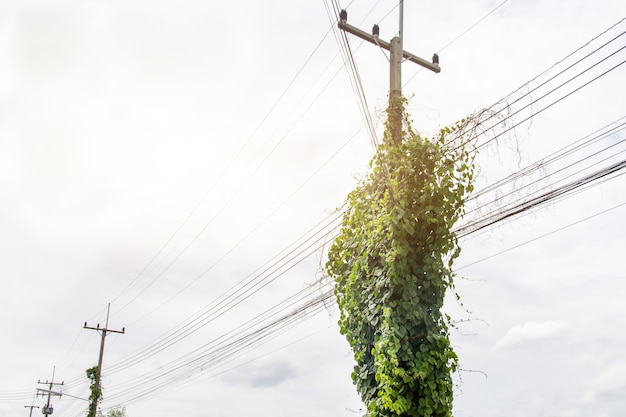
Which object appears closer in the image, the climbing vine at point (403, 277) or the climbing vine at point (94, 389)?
the climbing vine at point (403, 277)

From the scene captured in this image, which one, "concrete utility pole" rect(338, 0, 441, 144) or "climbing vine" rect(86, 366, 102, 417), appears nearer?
"concrete utility pole" rect(338, 0, 441, 144)

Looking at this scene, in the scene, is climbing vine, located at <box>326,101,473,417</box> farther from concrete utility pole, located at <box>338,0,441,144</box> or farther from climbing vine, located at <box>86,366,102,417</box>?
climbing vine, located at <box>86,366,102,417</box>

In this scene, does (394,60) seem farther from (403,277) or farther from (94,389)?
(94,389)

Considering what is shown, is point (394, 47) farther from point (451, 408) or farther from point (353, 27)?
point (451, 408)

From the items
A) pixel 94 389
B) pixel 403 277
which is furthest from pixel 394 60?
pixel 94 389

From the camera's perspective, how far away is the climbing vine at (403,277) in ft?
22.7

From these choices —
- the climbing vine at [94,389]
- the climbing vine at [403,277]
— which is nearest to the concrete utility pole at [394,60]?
the climbing vine at [403,277]

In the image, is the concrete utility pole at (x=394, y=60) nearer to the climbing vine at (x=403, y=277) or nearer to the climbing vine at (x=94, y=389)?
the climbing vine at (x=403, y=277)

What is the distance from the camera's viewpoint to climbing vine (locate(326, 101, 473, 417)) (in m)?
6.91

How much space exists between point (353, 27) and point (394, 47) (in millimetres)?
794

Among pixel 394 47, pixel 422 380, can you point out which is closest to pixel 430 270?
pixel 422 380

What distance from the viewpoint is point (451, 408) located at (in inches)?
277

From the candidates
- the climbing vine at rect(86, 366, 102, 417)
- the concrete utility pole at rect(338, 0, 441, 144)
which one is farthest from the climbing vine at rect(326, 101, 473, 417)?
the climbing vine at rect(86, 366, 102, 417)

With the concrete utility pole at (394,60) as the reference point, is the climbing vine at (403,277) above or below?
below
